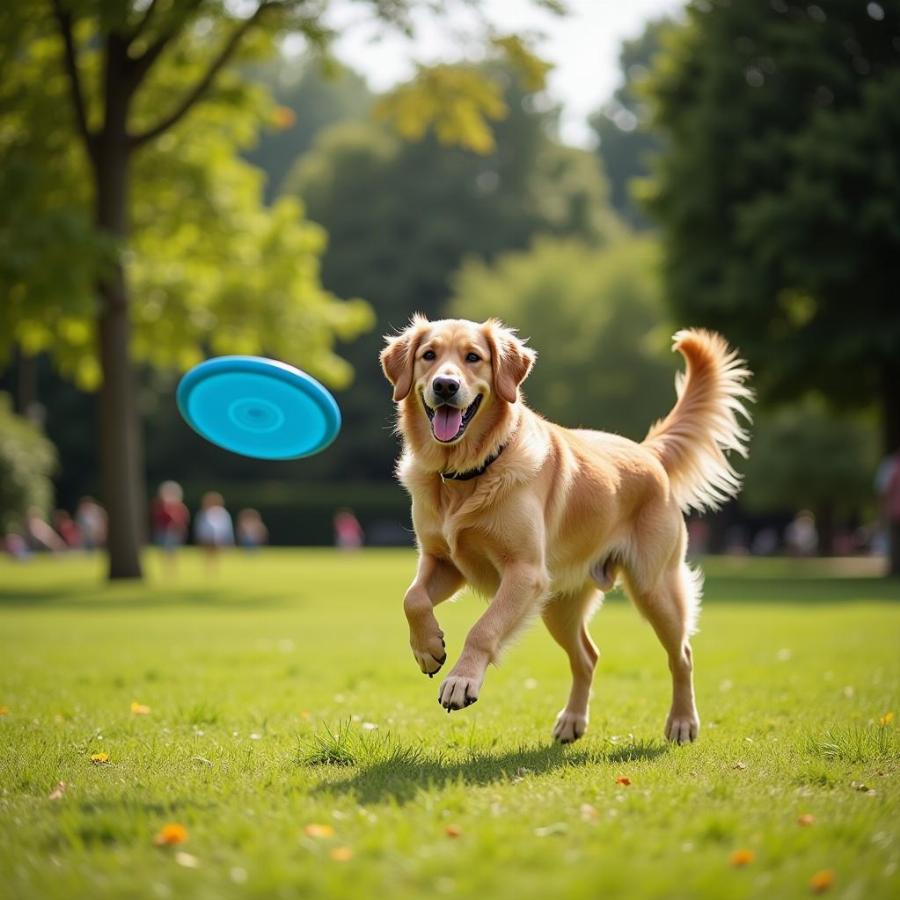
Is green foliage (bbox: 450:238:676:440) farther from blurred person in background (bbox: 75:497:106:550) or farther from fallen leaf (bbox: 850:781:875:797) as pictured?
fallen leaf (bbox: 850:781:875:797)

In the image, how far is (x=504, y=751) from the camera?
19.5ft

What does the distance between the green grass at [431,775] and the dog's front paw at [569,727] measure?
0.44 ft

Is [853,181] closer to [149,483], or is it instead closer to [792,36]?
[792,36]

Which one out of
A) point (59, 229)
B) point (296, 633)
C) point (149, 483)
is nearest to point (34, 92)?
point (59, 229)

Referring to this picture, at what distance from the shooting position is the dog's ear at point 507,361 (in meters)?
6.22

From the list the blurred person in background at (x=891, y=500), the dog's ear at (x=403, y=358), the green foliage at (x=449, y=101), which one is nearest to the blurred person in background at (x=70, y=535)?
the green foliage at (x=449, y=101)

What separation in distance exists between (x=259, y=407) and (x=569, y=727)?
2.83 meters

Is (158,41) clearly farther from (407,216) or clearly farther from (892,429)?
(407,216)

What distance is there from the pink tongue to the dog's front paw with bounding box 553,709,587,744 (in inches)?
69.4

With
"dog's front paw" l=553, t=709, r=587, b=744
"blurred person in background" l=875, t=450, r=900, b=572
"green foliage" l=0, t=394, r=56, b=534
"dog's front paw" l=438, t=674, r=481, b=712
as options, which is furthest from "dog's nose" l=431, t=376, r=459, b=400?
"green foliage" l=0, t=394, r=56, b=534

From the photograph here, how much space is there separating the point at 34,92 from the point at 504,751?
18.6 m

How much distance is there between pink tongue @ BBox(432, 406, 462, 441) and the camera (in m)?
5.98

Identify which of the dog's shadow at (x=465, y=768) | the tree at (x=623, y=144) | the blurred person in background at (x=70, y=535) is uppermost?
the tree at (x=623, y=144)

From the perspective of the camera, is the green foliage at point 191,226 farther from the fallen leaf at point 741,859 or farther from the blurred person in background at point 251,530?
the fallen leaf at point 741,859
